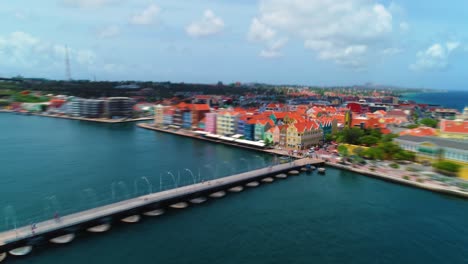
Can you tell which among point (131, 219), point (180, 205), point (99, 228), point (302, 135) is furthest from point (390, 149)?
point (99, 228)

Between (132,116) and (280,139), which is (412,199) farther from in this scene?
(132,116)

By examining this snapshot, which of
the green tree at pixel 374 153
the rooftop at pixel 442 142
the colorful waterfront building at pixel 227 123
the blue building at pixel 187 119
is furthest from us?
the blue building at pixel 187 119

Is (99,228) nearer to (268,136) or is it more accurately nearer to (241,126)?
(268,136)

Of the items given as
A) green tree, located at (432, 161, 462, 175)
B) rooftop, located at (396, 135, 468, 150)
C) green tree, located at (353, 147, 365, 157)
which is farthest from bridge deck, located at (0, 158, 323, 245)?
rooftop, located at (396, 135, 468, 150)

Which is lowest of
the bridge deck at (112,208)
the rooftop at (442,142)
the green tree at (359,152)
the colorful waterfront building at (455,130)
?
the bridge deck at (112,208)

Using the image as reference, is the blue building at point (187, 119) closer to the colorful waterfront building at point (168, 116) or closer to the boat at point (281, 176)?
the colorful waterfront building at point (168, 116)

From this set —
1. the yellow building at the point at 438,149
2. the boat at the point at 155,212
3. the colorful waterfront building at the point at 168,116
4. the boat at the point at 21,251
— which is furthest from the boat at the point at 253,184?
the colorful waterfront building at the point at 168,116

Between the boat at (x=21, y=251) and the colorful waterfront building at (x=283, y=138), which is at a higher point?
the colorful waterfront building at (x=283, y=138)

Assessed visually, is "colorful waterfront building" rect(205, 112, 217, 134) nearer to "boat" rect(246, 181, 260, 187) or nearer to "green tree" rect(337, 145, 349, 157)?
"green tree" rect(337, 145, 349, 157)
